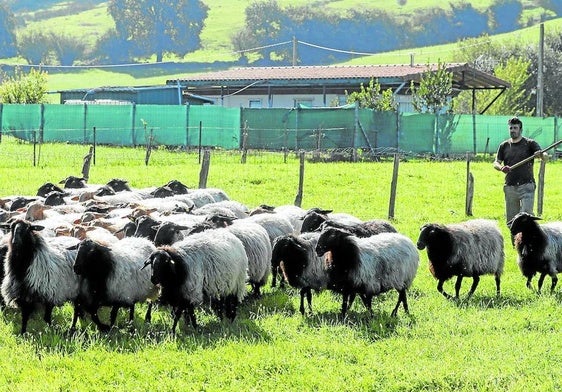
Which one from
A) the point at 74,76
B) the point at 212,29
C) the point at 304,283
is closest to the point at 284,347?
the point at 304,283

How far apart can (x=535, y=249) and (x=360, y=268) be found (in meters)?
3.04

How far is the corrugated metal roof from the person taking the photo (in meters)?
40.1

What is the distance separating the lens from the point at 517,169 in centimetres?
1458

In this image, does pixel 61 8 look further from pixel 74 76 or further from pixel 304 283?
pixel 304 283

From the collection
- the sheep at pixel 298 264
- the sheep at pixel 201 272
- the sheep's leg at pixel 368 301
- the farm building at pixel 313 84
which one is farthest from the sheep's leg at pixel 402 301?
the farm building at pixel 313 84

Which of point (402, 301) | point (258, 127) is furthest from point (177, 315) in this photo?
point (258, 127)

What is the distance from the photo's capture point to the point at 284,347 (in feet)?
28.6

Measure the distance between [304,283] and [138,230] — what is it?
237 cm

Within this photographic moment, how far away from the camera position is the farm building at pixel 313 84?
4097 cm

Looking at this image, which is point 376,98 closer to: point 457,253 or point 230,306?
point 457,253

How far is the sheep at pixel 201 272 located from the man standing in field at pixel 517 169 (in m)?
5.71

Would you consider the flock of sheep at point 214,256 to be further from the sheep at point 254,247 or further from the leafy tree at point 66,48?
the leafy tree at point 66,48

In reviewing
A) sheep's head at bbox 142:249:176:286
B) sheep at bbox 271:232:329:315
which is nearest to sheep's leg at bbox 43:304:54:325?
sheep's head at bbox 142:249:176:286

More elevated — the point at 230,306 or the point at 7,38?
the point at 7,38
